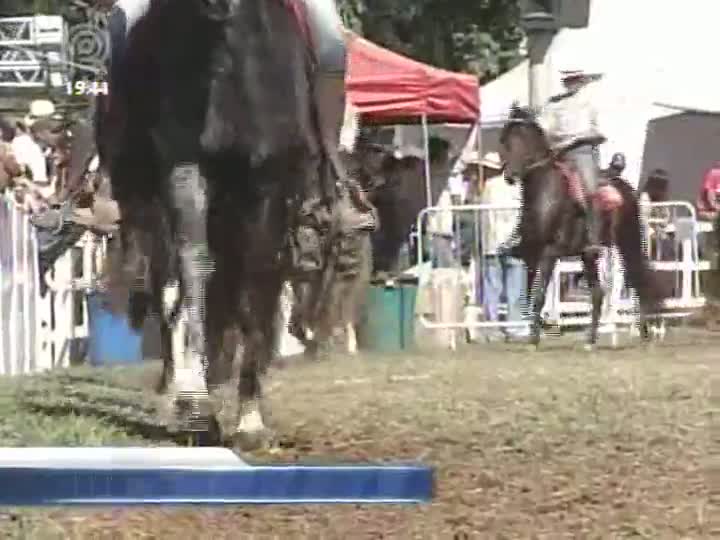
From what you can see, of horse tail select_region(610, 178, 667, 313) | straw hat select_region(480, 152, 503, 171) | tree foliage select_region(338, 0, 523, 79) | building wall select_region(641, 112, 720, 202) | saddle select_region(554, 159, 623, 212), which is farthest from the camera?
building wall select_region(641, 112, 720, 202)

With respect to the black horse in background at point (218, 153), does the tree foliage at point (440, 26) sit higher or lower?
higher

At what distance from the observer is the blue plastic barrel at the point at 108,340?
937 cm

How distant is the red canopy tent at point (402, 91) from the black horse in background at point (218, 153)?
532 centimetres

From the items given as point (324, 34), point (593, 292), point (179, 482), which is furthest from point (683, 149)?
point (179, 482)

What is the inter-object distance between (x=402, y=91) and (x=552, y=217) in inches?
54.5

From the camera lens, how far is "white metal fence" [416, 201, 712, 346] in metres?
11.7

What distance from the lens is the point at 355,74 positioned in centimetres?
1095

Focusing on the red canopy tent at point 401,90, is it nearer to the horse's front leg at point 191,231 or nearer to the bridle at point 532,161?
the bridle at point 532,161

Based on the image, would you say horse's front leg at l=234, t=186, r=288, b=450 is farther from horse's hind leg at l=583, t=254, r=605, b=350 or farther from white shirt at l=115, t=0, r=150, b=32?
horse's hind leg at l=583, t=254, r=605, b=350

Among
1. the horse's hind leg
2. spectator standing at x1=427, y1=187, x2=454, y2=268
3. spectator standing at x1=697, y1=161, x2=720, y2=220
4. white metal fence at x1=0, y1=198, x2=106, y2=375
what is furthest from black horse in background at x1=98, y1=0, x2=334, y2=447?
spectator standing at x1=697, y1=161, x2=720, y2=220

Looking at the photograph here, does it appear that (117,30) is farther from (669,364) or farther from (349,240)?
(669,364)

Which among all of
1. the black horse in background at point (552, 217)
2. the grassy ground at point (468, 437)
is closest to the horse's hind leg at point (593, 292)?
the black horse in background at point (552, 217)

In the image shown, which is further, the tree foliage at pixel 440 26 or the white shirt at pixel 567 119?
the tree foliage at pixel 440 26

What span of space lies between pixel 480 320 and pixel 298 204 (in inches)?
263
